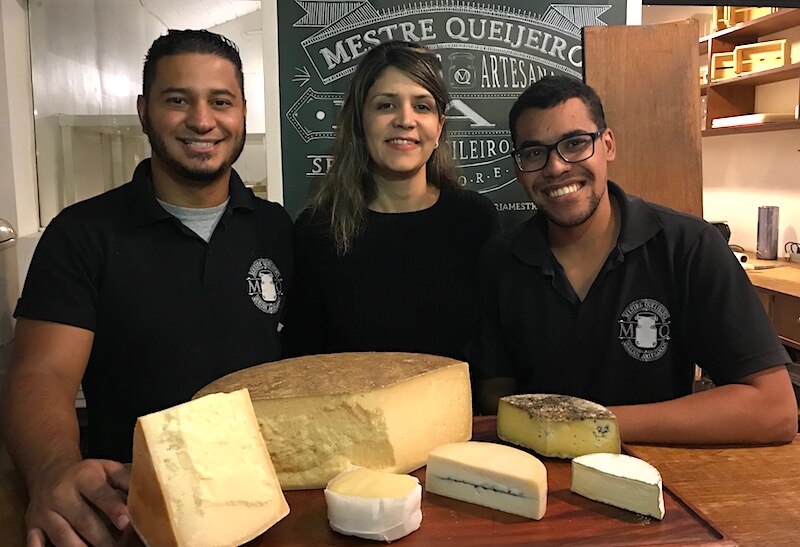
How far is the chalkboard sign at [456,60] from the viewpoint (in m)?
2.73

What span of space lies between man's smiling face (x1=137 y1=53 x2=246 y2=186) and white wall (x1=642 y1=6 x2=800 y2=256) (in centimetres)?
397

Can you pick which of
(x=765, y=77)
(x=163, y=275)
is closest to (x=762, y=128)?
(x=765, y=77)

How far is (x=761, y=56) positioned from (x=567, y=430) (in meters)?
4.09

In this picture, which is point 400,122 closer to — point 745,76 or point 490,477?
point 490,477

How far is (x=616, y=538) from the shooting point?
871mm

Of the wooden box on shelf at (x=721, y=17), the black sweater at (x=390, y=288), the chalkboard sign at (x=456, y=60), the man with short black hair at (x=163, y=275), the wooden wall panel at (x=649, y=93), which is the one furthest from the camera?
the wooden box on shelf at (x=721, y=17)

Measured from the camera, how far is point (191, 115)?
5.13 ft

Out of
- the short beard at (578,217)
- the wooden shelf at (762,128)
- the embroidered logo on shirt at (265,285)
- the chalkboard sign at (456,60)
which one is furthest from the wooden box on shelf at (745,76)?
the embroidered logo on shirt at (265,285)

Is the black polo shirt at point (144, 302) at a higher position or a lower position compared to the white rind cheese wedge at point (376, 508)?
higher

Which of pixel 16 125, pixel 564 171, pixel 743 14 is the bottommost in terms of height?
pixel 564 171

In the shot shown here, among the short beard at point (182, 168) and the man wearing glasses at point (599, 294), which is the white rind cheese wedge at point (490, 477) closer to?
the man wearing glasses at point (599, 294)

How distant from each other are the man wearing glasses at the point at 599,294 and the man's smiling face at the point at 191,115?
69cm

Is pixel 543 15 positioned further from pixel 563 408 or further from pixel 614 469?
pixel 614 469

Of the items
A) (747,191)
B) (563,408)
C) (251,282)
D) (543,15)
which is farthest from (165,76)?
(747,191)
